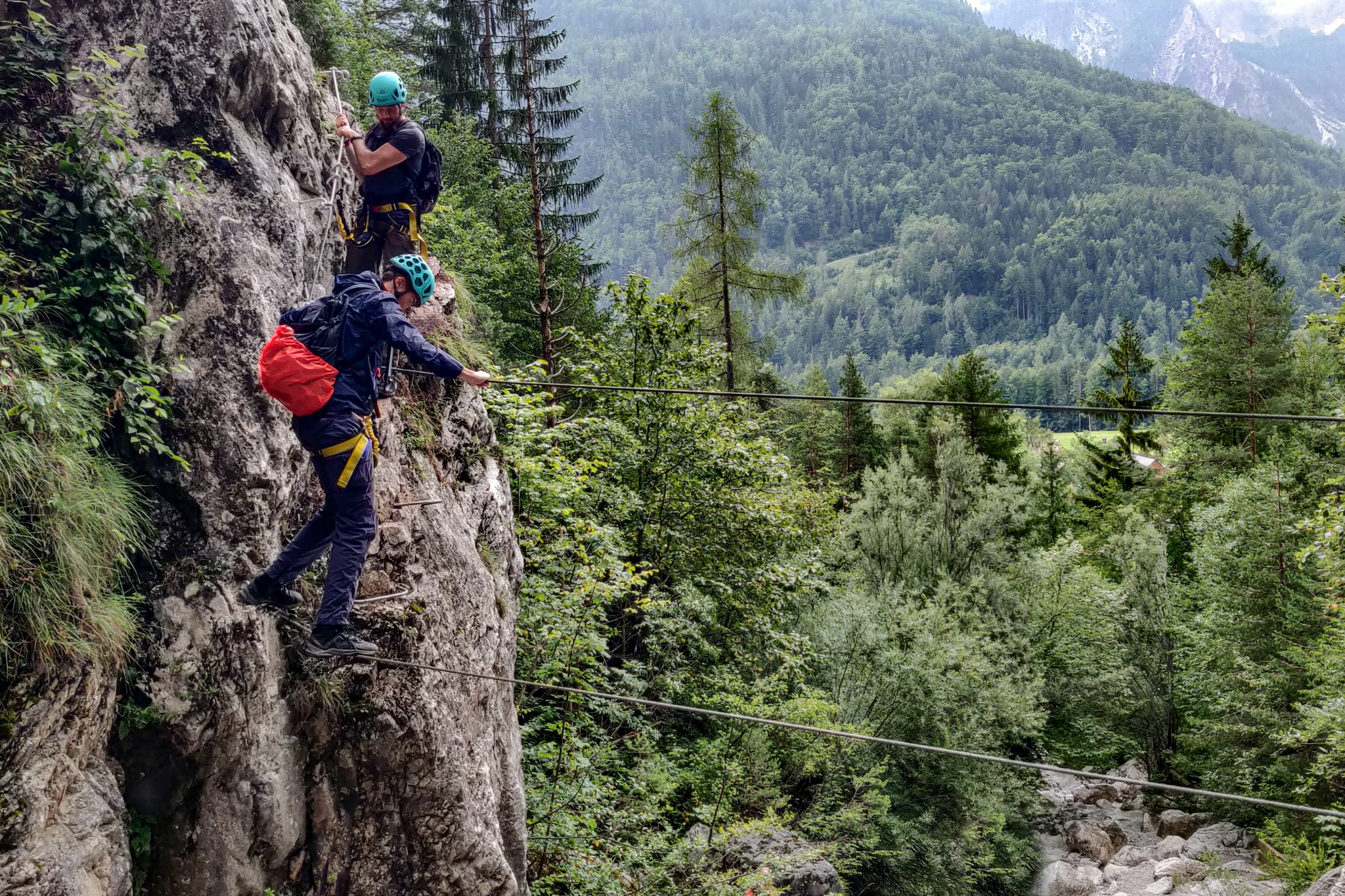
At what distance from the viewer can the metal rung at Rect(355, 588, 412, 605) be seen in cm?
580

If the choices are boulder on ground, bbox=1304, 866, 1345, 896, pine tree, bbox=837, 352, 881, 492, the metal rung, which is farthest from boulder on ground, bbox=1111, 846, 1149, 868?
the metal rung

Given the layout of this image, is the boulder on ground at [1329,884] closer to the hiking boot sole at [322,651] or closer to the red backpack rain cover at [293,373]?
the hiking boot sole at [322,651]

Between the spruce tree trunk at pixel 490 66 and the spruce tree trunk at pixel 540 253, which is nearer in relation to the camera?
the spruce tree trunk at pixel 540 253

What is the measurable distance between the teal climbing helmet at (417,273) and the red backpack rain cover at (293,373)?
844mm

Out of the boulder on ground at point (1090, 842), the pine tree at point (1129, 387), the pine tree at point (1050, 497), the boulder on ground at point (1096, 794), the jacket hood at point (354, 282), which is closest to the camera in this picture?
the jacket hood at point (354, 282)

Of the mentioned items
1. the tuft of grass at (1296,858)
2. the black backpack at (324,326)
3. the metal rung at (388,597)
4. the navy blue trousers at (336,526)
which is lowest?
the tuft of grass at (1296,858)

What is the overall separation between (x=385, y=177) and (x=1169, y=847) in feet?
84.3

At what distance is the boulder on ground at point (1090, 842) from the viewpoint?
23.0 meters

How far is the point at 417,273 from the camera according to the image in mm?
5441

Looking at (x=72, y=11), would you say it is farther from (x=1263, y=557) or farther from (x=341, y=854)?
(x=1263, y=557)

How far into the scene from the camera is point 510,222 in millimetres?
22953

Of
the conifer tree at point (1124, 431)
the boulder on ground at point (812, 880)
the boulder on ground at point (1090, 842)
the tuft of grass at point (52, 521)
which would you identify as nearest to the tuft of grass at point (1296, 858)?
the boulder on ground at point (1090, 842)

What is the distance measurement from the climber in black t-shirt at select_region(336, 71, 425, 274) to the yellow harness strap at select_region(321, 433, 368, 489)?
1896 mm

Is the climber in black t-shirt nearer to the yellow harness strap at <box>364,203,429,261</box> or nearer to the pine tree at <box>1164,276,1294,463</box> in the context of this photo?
the yellow harness strap at <box>364,203,429,261</box>
